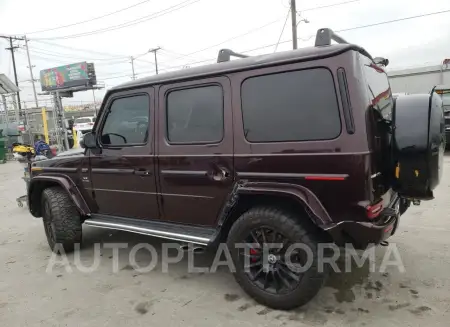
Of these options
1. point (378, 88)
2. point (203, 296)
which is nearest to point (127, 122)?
point (203, 296)

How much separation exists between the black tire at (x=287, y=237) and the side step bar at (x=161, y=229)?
0.29 meters

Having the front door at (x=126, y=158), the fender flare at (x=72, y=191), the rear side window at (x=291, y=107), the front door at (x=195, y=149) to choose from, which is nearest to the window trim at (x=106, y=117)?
the front door at (x=126, y=158)

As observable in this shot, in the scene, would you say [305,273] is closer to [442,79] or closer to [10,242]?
[10,242]

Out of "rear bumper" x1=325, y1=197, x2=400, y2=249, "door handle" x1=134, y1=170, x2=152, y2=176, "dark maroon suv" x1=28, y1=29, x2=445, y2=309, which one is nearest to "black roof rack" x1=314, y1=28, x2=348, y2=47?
"dark maroon suv" x1=28, y1=29, x2=445, y2=309

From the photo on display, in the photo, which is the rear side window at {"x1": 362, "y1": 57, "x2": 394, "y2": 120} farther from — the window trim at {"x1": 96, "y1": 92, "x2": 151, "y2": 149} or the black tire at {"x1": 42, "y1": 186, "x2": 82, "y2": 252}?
the black tire at {"x1": 42, "y1": 186, "x2": 82, "y2": 252}

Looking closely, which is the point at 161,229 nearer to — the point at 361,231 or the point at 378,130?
the point at 361,231

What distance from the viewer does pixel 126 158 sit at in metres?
3.81

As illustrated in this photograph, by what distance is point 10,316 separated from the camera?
3209 millimetres

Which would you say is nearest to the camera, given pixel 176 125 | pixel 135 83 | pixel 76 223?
pixel 176 125

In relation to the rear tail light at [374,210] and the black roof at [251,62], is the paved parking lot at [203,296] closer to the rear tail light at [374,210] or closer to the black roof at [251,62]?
the rear tail light at [374,210]

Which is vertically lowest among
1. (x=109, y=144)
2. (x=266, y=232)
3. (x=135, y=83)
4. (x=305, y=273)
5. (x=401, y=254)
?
(x=401, y=254)

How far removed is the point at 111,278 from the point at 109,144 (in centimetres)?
143

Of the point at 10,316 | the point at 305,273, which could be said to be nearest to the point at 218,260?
the point at 305,273

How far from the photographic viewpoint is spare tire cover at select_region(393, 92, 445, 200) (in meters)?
2.65
